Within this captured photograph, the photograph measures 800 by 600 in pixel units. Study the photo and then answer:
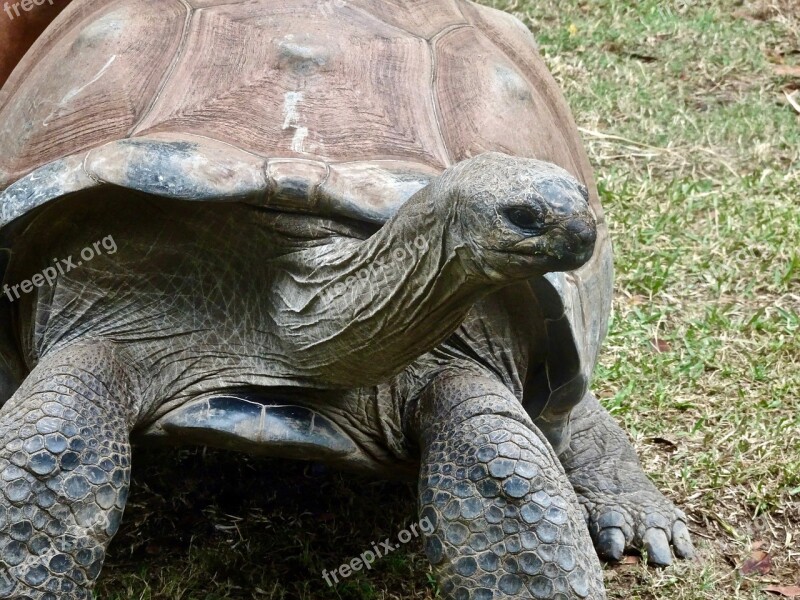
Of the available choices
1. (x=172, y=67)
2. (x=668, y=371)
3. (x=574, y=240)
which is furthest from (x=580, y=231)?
(x=668, y=371)

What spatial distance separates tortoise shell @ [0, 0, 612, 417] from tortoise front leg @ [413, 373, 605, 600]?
0.45 meters

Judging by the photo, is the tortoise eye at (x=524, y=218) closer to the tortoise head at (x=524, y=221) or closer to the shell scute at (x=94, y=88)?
the tortoise head at (x=524, y=221)

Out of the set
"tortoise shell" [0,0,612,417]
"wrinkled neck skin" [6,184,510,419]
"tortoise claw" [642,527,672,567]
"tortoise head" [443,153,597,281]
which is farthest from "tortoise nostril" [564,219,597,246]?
"tortoise claw" [642,527,672,567]

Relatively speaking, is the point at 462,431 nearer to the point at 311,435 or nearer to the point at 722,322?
the point at 311,435

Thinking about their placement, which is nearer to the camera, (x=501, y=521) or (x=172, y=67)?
(x=501, y=521)

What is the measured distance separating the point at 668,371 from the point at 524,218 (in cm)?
241

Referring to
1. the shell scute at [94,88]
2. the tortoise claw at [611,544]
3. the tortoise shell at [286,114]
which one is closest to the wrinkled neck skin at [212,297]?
the tortoise shell at [286,114]

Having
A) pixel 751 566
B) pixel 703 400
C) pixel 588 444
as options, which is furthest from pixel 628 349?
pixel 751 566

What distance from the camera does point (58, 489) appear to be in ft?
8.75

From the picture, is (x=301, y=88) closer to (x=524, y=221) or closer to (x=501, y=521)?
(x=524, y=221)

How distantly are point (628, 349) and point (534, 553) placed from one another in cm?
208

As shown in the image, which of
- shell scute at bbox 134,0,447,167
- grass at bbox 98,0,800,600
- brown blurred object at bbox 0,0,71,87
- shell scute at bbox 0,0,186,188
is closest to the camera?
shell scute at bbox 134,0,447,167

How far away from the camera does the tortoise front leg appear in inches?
108

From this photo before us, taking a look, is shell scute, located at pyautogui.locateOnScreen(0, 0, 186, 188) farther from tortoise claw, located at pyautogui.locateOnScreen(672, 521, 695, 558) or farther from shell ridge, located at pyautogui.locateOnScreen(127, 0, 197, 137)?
tortoise claw, located at pyautogui.locateOnScreen(672, 521, 695, 558)
